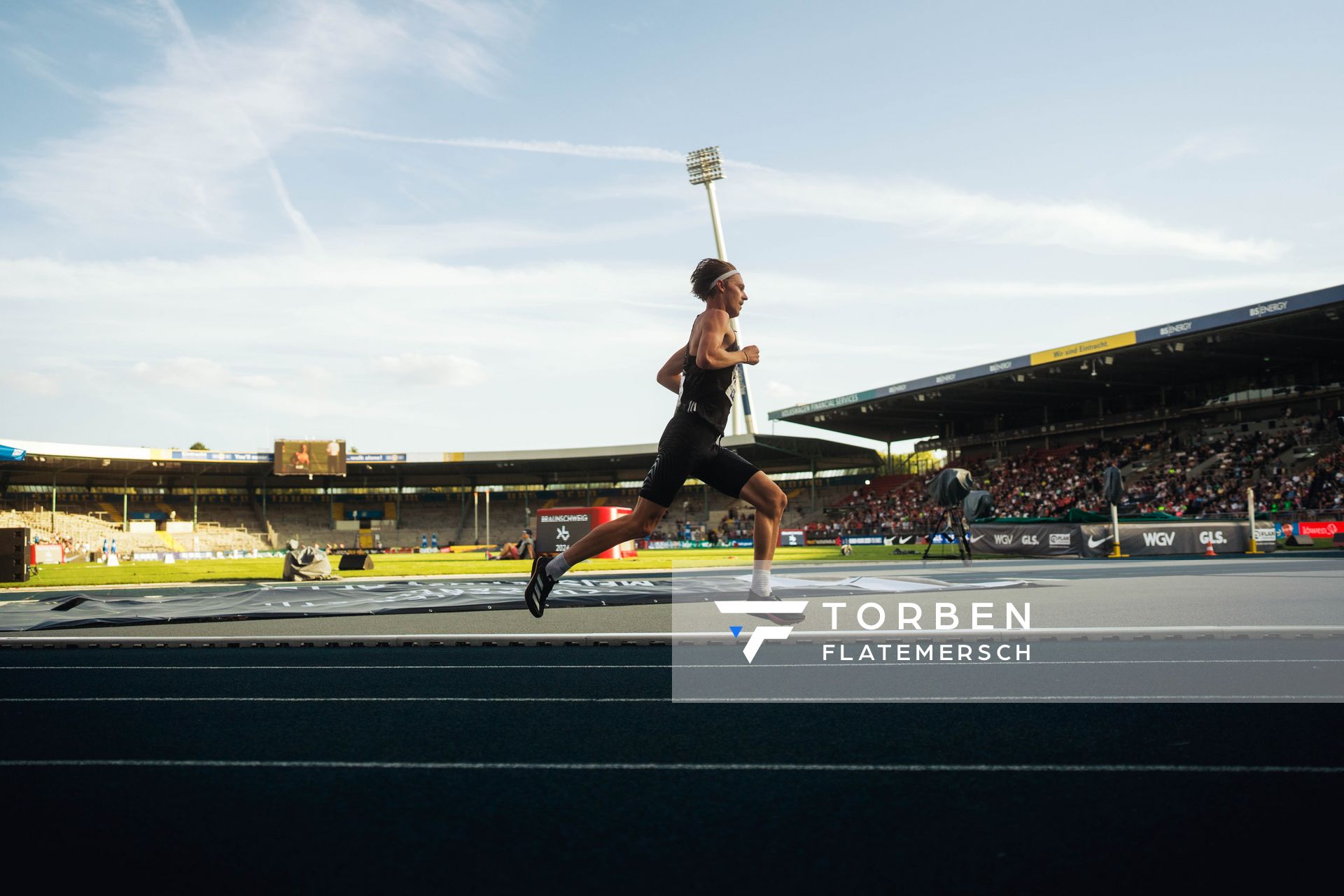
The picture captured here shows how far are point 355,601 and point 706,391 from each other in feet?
21.5

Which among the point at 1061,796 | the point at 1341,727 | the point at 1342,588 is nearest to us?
the point at 1061,796

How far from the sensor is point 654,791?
2.38m

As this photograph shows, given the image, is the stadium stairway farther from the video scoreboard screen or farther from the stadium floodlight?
the stadium floodlight

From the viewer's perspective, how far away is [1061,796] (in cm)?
224

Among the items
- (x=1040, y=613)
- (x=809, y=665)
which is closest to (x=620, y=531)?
(x=809, y=665)

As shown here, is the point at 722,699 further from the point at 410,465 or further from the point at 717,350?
the point at 410,465

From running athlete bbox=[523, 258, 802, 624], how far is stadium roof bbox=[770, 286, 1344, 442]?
3073 centimetres

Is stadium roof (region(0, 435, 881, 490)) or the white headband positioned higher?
stadium roof (region(0, 435, 881, 490))

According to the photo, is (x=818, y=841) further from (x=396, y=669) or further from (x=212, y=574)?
(x=212, y=574)

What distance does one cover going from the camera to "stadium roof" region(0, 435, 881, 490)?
5119 cm

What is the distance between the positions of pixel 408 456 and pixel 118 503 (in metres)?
19.1

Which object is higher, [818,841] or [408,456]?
[408,456]

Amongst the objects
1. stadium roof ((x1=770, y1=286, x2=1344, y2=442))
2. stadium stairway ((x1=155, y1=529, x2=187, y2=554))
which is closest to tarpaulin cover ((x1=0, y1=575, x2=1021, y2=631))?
stadium roof ((x1=770, y1=286, x2=1344, y2=442))

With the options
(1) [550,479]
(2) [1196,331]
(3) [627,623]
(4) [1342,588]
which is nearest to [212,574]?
(3) [627,623]
